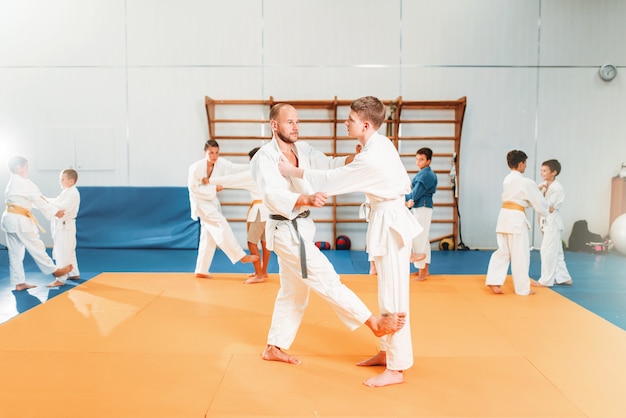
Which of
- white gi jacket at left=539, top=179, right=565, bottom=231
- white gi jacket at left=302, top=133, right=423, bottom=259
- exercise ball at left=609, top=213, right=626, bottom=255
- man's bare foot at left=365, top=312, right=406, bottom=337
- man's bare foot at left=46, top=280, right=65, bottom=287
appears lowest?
man's bare foot at left=46, top=280, right=65, bottom=287

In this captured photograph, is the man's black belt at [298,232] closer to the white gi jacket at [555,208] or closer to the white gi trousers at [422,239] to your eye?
the white gi trousers at [422,239]

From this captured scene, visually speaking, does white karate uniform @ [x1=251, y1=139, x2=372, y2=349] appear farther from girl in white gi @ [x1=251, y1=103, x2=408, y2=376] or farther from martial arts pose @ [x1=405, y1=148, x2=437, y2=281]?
martial arts pose @ [x1=405, y1=148, x2=437, y2=281]

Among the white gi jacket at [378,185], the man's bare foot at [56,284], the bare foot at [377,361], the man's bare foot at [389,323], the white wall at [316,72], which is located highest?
the white wall at [316,72]

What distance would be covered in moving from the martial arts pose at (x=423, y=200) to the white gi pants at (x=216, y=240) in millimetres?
1846

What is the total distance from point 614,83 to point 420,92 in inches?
114

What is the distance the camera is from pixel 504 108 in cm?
796

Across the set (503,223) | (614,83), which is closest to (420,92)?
(614,83)

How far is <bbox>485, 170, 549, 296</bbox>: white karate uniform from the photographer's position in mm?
4961

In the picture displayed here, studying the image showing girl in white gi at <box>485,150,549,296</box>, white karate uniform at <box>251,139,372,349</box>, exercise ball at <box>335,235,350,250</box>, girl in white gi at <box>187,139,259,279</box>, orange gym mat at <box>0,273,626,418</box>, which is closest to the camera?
orange gym mat at <box>0,273,626,418</box>

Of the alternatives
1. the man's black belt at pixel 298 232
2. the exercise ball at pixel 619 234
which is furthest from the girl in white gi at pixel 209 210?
the exercise ball at pixel 619 234

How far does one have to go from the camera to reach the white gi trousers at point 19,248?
203 inches

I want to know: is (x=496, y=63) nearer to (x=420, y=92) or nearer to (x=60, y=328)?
(x=420, y=92)

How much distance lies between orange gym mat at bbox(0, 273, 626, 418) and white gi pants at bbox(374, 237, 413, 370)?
5.8 inches

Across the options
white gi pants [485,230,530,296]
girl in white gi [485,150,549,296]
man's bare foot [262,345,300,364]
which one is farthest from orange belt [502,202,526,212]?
man's bare foot [262,345,300,364]
